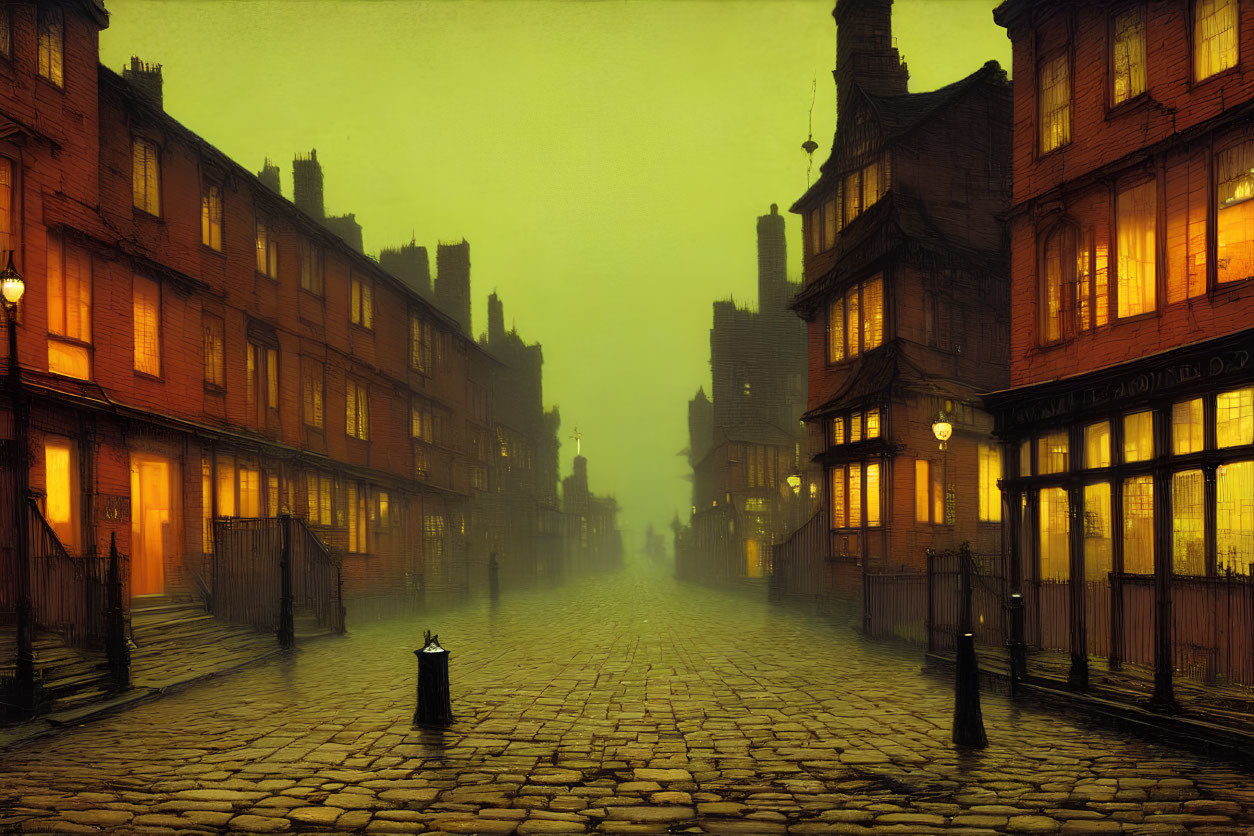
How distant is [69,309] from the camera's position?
16.2 metres

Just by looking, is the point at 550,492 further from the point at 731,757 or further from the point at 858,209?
the point at 731,757

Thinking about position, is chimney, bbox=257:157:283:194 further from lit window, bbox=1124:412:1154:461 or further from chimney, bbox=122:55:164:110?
lit window, bbox=1124:412:1154:461

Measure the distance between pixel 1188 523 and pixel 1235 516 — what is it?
2.37ft

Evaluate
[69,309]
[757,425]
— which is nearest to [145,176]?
[69,309]

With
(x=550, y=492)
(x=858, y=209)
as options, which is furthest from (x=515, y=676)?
(x=550, y=492)

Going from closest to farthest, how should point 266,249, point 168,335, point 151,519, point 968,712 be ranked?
point 968,712
point 151,519
point 168,335
point 266,249

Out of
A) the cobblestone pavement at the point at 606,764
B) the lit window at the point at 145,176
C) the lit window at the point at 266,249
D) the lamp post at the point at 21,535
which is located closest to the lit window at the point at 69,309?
the lit window at the point at 145,176

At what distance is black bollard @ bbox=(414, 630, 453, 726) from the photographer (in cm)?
1010

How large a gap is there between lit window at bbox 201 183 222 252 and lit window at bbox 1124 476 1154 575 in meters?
19.5

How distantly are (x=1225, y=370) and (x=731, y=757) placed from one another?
23.1 feet

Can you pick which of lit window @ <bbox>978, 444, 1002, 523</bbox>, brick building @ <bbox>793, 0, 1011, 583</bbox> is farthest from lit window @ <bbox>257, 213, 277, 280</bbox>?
lit window @ <bbox>978, 444, 1002, 523</bbox>

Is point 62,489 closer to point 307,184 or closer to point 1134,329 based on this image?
point 1134,329

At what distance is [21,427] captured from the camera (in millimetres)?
11234

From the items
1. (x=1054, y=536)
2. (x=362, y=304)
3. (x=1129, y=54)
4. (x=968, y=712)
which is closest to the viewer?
(x=968, y=712)
